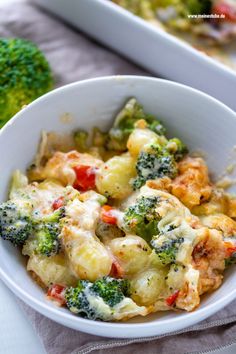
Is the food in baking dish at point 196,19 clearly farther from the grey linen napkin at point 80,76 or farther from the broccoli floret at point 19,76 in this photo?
the broccoli floret at point 19,76

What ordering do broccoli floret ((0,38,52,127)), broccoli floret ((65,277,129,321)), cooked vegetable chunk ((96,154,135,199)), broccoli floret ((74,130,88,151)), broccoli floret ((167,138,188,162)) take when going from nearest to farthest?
1. broccoli floret ((65,277,129,321))
2. cooked vegetable chunk ((96,154,135,199))
3. broccoli floret ((167,138,188,162))
4. broccoli floret ((74,130,88,151))
5. broccoli floret ((0,38,52,127))

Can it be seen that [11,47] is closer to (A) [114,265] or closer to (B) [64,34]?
(B) [64,34]

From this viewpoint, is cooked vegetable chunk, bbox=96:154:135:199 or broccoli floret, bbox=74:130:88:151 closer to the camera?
cooked vegetable chunk, bbox=96:154:135:199

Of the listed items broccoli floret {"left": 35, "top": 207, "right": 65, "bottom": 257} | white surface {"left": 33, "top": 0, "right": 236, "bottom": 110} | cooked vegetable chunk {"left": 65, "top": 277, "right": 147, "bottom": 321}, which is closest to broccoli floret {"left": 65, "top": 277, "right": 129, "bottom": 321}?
cooked vegetable chunk {"left": 65, "top": 277, "right": 147, "bottom": 321}

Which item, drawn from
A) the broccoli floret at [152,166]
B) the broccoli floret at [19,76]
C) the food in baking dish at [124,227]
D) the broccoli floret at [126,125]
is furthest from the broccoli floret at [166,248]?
the broccoli floret at [19,76]

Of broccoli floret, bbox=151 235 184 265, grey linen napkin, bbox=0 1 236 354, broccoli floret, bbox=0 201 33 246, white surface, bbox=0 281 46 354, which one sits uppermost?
broccoli floret, bbox=151 235 184 265

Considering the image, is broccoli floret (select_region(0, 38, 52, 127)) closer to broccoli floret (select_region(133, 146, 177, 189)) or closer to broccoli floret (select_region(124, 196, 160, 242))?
broccoli floret (select_region(133, 146, 177, 189))
